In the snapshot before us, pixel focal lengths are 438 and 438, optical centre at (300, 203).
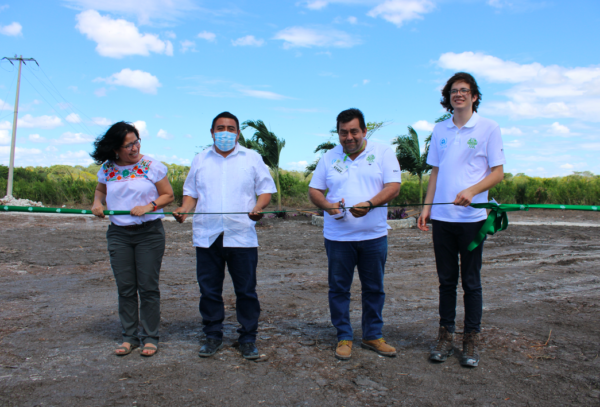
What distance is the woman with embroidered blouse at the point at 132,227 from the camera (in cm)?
372

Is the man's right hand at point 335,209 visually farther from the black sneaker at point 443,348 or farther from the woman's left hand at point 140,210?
the woman's left hand at point 140,210

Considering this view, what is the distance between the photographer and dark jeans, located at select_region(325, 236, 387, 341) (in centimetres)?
364

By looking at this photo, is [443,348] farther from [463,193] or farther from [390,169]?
[390,169]

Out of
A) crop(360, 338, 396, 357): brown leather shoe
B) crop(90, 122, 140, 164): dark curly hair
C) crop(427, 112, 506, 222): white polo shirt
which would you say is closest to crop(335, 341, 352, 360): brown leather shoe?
crop(360, 338, 396, 357): brown leather shoe

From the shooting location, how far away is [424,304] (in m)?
5.42

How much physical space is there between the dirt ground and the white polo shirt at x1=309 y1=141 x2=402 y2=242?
103 centimetres

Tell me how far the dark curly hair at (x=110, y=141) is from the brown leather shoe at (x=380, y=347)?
2.72 metres

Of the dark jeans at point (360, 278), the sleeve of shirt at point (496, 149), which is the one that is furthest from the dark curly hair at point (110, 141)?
the sleeve of shirt at point (496, 149)

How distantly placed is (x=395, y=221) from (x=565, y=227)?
18.1 feet

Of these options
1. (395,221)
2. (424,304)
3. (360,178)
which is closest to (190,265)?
(424,304)

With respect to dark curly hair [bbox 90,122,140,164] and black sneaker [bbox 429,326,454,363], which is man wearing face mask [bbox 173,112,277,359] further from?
black sneaker [bbox 429,326,454,363]

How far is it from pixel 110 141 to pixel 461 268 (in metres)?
3.10

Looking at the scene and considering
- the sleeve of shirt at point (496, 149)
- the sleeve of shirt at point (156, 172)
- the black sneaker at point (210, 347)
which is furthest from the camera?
the sleeve of shirt at point (156, 172)

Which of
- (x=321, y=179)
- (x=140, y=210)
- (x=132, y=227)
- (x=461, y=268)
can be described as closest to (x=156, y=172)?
(x=140, y=210)
